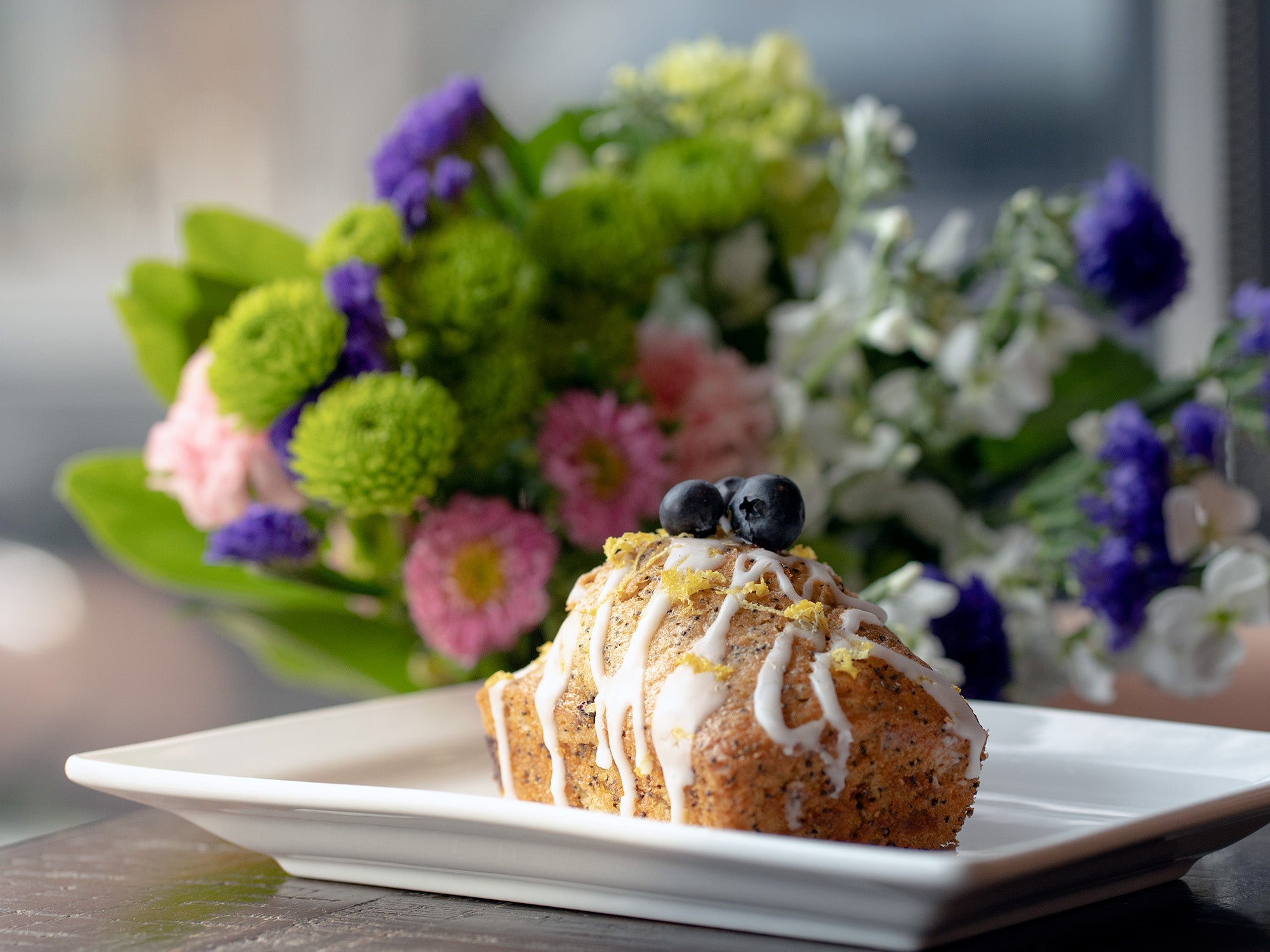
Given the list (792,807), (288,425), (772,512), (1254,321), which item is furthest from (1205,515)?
(288,425)

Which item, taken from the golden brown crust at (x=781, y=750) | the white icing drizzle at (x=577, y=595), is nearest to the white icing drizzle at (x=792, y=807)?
the golden brown crust at (x=781, y=750)

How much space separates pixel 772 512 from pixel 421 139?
1.96 feet

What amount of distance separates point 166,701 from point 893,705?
2.79 meters

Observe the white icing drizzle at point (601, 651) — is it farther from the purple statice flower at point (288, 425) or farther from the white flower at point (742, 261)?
the white flower at point (742, 261)

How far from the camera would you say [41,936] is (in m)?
0.62

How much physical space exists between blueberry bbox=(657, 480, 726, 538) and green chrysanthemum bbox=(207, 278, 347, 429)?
0.38 meters

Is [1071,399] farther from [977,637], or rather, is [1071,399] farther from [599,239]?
[599,239]

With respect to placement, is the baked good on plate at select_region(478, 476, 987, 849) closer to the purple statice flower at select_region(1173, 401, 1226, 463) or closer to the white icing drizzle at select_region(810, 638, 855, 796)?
the white icing drizzle at select_region(810, 638, 855, 796)

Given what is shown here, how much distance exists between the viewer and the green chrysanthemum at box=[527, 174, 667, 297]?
1.16 m

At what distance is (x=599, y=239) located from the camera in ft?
3.80

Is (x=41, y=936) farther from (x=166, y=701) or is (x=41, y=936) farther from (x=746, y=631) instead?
(x=166, y=701)

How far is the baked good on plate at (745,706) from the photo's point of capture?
0.63 metres

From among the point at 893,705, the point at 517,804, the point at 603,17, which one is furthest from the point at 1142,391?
the point at 603,17

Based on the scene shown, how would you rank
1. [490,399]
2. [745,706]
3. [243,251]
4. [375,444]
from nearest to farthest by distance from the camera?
[745,706] → [375,444] → [490,399] → [243,251]
